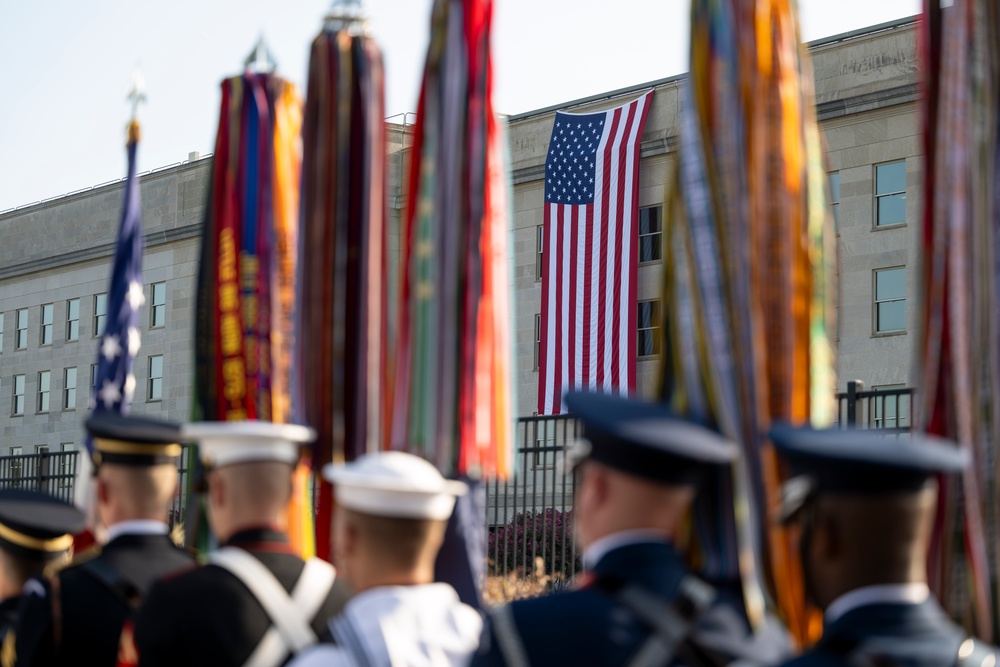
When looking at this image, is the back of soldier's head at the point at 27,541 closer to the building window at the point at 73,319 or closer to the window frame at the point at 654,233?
the window frame at the point at 654,233

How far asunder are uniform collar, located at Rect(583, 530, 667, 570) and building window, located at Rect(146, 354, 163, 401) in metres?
42.7

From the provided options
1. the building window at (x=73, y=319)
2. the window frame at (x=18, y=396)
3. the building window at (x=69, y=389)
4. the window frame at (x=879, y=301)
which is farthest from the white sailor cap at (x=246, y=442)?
the window frame at (x=18, y=396)

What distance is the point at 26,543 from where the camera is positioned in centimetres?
504

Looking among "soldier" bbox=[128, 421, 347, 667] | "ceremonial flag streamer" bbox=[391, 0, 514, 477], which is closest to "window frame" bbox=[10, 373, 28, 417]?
"ceremonial flag streamer" bbox=[391, 0, 514, 477]

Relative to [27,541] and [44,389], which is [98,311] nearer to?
[44,389]

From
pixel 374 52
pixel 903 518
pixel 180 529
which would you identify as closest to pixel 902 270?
pixel 180 529

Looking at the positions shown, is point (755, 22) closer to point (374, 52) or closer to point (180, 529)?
point (374, 52)

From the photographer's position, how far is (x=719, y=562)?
146 inches

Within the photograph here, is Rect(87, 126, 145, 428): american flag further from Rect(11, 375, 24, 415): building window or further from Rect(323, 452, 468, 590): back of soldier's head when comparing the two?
Rect(11, 375, 24, 415): building window

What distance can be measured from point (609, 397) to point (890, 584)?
0.79 m

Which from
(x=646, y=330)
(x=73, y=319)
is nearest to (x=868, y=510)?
(x=646, y=330)

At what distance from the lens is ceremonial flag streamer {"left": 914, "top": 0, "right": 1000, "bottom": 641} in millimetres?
3732

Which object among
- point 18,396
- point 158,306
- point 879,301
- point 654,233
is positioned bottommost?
point 18,396

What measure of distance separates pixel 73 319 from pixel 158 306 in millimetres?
4300
